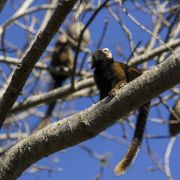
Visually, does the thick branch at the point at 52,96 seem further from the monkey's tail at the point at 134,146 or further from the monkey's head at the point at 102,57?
the monkey's tail at the point at 134,146

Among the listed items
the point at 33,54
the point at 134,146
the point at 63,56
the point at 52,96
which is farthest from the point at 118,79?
the point at 63,56

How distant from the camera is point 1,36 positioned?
4.90 metres

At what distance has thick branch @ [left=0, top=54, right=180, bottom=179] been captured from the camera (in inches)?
82.2

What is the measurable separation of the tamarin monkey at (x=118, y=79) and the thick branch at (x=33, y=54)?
57 cm

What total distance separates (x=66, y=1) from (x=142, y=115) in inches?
53.9

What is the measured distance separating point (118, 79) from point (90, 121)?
103cm

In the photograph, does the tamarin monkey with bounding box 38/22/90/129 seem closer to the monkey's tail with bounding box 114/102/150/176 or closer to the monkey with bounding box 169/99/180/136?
the monkey with bounding box 169/99/180/136

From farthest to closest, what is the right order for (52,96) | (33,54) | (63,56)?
(63,56), (52,96), (33,54)

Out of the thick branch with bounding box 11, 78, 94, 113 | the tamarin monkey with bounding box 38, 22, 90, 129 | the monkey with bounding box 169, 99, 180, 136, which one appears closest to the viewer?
the thick branch with bounding box 11, 78, 94, 113

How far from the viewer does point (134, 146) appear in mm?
3105

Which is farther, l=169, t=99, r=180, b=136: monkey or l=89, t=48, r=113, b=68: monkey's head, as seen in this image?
l=169, t=99, r=180, b=136: monkey

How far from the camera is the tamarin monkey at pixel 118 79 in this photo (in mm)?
2977

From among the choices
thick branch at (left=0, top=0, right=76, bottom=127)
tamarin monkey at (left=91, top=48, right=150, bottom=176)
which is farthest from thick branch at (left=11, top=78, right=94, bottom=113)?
thick branch at (left=0, top=0, right=76, bottom=127)

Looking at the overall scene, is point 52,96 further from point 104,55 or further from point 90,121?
point 90,121
